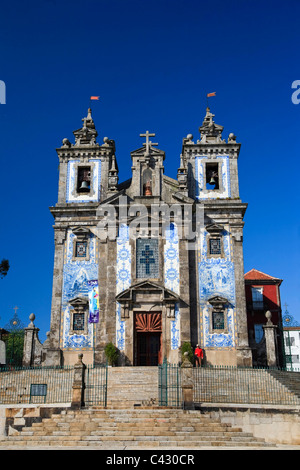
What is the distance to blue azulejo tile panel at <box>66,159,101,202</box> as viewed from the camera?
28.5 metres

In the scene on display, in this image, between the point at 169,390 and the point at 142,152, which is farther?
the point at 142,152

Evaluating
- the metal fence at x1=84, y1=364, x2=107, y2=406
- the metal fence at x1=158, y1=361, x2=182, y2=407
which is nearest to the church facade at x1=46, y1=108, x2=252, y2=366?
the metal fence at x1=84, y1=364, x2=107, y2=406

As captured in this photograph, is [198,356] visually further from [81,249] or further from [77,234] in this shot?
[77,234]

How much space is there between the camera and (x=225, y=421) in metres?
16.2

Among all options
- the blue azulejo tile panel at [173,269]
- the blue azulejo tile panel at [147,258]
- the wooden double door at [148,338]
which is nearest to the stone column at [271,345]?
the blue azulejo tile panel at [173,269]

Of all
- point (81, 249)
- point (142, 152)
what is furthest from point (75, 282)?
point (142, 152)

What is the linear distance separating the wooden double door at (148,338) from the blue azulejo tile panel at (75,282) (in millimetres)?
2477

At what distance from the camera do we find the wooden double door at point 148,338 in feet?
83.1

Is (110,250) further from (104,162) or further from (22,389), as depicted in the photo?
(22,389)

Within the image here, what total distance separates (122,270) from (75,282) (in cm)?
264

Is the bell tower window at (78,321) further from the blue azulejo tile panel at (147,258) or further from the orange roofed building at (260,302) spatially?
the orange roofed building at (260,302)

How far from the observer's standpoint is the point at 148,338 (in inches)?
1011

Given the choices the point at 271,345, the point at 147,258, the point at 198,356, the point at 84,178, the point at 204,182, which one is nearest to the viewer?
the point at 198,356

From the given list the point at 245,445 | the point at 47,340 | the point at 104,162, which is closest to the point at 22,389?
the point at 47,340
